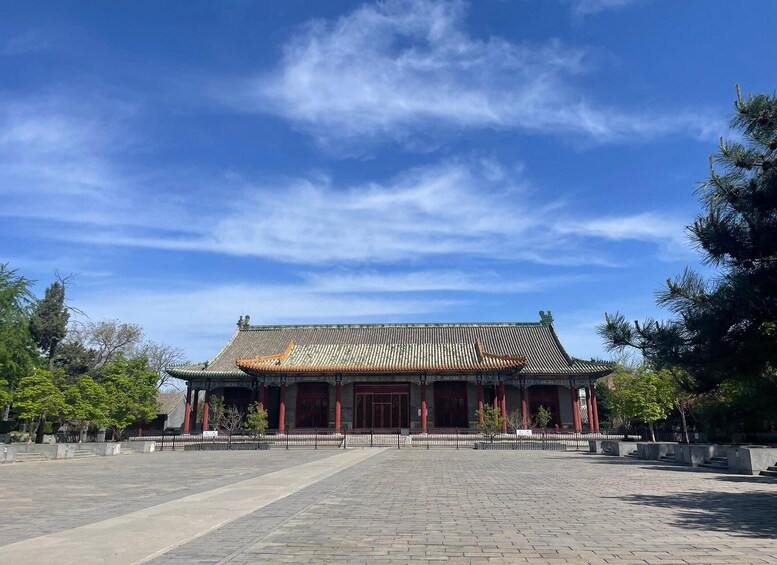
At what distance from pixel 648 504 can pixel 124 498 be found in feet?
33.3

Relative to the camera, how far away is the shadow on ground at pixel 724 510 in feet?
24.7

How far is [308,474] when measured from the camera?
15383mm

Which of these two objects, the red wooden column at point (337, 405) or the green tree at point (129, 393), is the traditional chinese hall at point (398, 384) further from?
the green tree at point (129, 393)

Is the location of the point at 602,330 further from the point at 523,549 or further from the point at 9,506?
the point at 9,506

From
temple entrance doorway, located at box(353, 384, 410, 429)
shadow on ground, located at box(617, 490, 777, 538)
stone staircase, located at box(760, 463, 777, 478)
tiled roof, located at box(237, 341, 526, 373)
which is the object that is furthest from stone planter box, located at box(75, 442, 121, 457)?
stone staircase, located at box(760, 463, 777, 478)

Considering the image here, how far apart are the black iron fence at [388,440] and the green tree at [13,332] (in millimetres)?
9849

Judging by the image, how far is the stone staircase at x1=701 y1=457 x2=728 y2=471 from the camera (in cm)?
1740

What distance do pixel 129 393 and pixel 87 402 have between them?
3771mm

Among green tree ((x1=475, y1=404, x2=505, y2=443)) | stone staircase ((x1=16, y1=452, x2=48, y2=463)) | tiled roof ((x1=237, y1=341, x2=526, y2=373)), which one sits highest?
tiled roof ((x1=237, y1=341, x2=526, y2=373))

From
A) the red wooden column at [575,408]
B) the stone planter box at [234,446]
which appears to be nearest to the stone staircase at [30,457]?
the stone planter box at [234,446]

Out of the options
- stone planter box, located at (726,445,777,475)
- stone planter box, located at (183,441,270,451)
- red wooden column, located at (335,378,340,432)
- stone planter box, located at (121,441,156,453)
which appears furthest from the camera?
red wooden column, located at (335,378,340,432)

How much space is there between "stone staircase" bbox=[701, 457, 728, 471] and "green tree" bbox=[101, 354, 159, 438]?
3126 cm

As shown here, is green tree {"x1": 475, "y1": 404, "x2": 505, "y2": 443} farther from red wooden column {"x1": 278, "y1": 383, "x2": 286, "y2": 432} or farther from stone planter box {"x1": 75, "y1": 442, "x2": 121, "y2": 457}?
stone planter box {"x1": 75, "y1": 442, "x2": 121, "y2": 457}

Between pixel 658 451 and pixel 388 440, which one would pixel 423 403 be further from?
pixel 658 451
